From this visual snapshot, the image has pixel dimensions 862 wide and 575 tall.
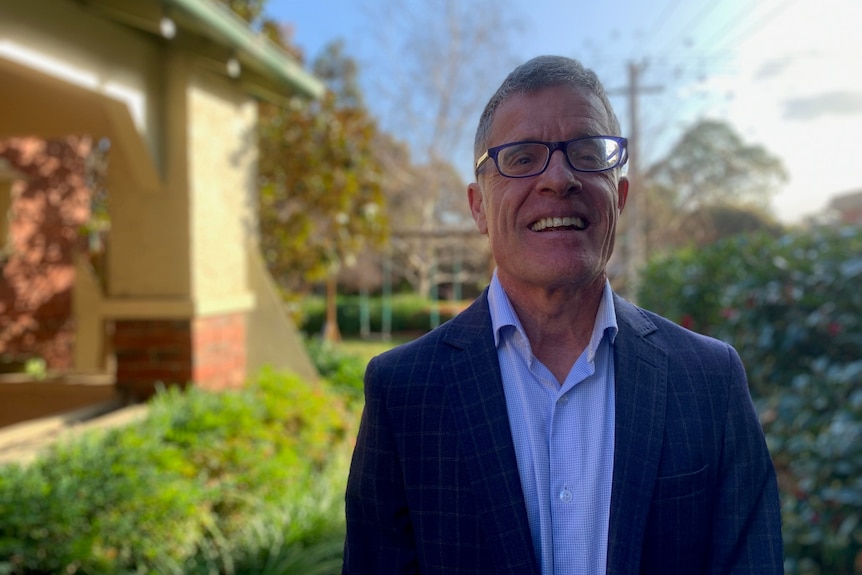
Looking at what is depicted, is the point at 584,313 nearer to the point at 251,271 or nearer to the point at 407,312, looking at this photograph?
the point at 251,271

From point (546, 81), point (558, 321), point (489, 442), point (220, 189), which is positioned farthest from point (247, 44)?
point (489, 442)

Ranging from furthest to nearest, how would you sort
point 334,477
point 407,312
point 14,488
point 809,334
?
point 407,312 < point 334,477 < point 809,334 < point 14,488

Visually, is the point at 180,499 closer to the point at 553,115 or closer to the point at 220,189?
the point at 220,189

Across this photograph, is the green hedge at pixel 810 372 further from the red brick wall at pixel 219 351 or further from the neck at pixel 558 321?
the red brick wall at pixel 219 351

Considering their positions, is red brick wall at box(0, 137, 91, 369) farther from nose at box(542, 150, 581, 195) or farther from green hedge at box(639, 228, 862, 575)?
nose at box(542, 150, 581, 195)

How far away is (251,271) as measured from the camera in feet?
22.2

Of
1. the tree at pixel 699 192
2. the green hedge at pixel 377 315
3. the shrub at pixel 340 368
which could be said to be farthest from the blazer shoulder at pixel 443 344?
the green hedge at pixel 377 315

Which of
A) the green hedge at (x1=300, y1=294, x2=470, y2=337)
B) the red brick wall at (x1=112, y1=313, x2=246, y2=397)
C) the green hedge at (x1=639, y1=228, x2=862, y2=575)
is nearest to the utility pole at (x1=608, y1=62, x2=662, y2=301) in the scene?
the green hedge at (x1=300, y1=294, x2=470, y2=337)

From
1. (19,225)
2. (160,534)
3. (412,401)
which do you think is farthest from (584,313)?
(19,225)

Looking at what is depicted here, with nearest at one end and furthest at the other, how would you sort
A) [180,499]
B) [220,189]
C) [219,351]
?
1. [180,499]
2. [219,351]
3. [220,189]

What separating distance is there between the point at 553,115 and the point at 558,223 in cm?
21

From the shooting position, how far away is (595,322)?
1.61 metres

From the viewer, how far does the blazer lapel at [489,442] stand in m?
1.40

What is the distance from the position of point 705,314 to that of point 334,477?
389 centimetres
